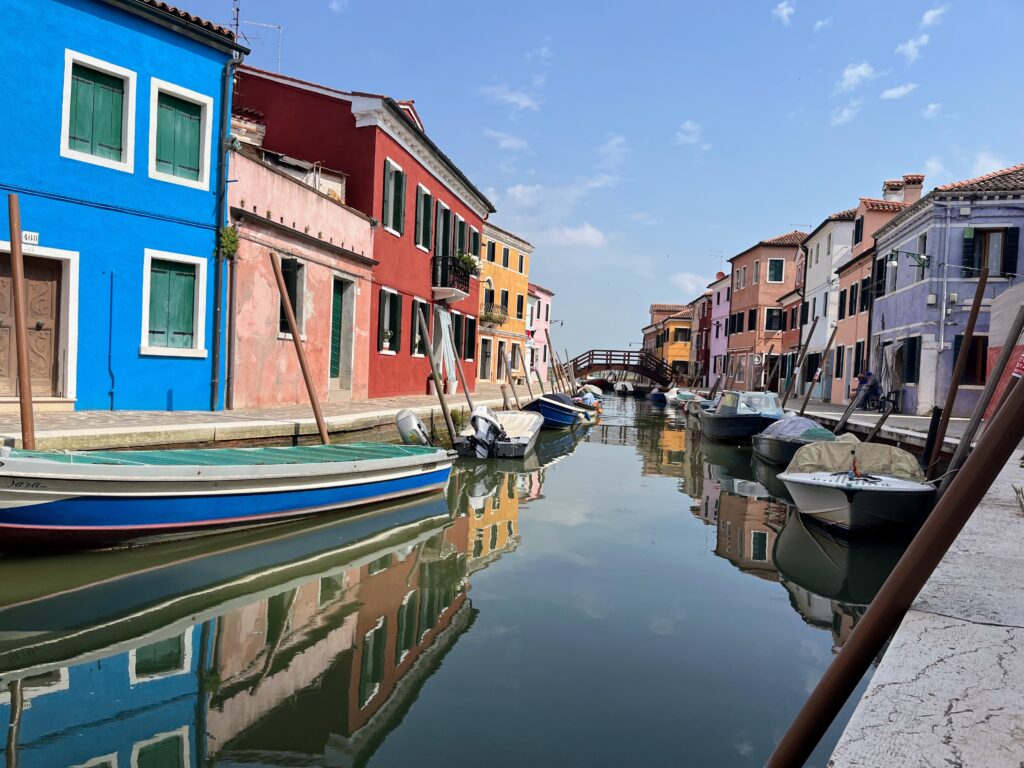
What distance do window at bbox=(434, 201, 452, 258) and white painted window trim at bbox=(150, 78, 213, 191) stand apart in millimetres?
9466

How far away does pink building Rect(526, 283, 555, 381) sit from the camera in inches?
2037

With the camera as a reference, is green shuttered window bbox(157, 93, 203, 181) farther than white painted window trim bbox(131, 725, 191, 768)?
Yes

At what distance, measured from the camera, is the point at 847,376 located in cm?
2789

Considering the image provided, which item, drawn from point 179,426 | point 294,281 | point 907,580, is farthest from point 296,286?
point 907,580

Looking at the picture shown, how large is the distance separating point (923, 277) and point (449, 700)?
66.4 ft

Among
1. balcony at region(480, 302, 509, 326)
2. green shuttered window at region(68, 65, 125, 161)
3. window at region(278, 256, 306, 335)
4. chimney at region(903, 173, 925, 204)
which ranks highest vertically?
chimney at region(903, 173, 925, 204)

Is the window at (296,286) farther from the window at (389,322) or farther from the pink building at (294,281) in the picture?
the window at (389,322)

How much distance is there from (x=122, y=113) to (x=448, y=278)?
444 inches

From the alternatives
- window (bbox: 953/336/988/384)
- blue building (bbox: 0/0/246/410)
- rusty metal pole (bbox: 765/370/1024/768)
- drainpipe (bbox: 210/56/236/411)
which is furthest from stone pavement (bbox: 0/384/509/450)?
window (bbox: 953/336/988/384)

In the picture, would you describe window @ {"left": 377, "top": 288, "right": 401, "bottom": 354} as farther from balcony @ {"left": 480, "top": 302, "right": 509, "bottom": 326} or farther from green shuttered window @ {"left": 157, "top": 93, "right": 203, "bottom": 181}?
balcony @ {"left": 480, "top": 302, "right": 509, "bottom": 326}

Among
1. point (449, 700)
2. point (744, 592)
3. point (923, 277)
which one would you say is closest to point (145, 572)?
point (449, 700)

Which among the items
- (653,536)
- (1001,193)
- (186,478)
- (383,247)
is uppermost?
(1001,193)

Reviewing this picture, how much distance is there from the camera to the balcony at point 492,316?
113 feet

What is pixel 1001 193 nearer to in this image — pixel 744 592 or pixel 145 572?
pixel 744 592
